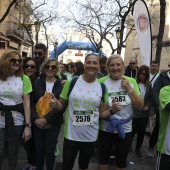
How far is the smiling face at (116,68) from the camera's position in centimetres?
279

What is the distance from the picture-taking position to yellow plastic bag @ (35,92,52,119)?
9.89ft

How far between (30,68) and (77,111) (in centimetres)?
130

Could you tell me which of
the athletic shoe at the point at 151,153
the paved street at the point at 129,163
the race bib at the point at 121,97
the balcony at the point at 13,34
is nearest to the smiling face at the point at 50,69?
the race bib at the point at 121,97

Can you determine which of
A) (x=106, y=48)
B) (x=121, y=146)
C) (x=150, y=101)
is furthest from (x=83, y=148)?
(x=106, y=48)

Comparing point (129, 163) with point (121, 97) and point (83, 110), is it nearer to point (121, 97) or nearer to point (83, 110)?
point (121, 97)

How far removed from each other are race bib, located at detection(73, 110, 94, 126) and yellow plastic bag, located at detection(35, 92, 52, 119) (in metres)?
0.55

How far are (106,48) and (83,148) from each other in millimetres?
81492

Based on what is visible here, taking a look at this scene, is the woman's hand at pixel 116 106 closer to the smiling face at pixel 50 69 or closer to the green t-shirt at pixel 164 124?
the green t-shirt at pixel 164 124

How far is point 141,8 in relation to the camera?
6547 mm

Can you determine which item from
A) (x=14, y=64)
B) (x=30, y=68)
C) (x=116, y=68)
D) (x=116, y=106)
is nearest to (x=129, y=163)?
(x=116, y=106)

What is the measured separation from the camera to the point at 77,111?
262 centimetres

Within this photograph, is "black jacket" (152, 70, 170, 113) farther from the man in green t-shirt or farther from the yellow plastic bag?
the yellow plastic bag

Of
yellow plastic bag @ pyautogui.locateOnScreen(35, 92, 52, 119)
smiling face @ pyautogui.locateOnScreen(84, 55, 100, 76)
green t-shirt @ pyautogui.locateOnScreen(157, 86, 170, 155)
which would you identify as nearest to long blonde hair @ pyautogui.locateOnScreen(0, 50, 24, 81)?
yellow plastic bag @ pyautogui.locateOnScreen(35, 92, 52, 119)

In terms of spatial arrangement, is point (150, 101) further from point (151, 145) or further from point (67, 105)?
point (67, 105)
